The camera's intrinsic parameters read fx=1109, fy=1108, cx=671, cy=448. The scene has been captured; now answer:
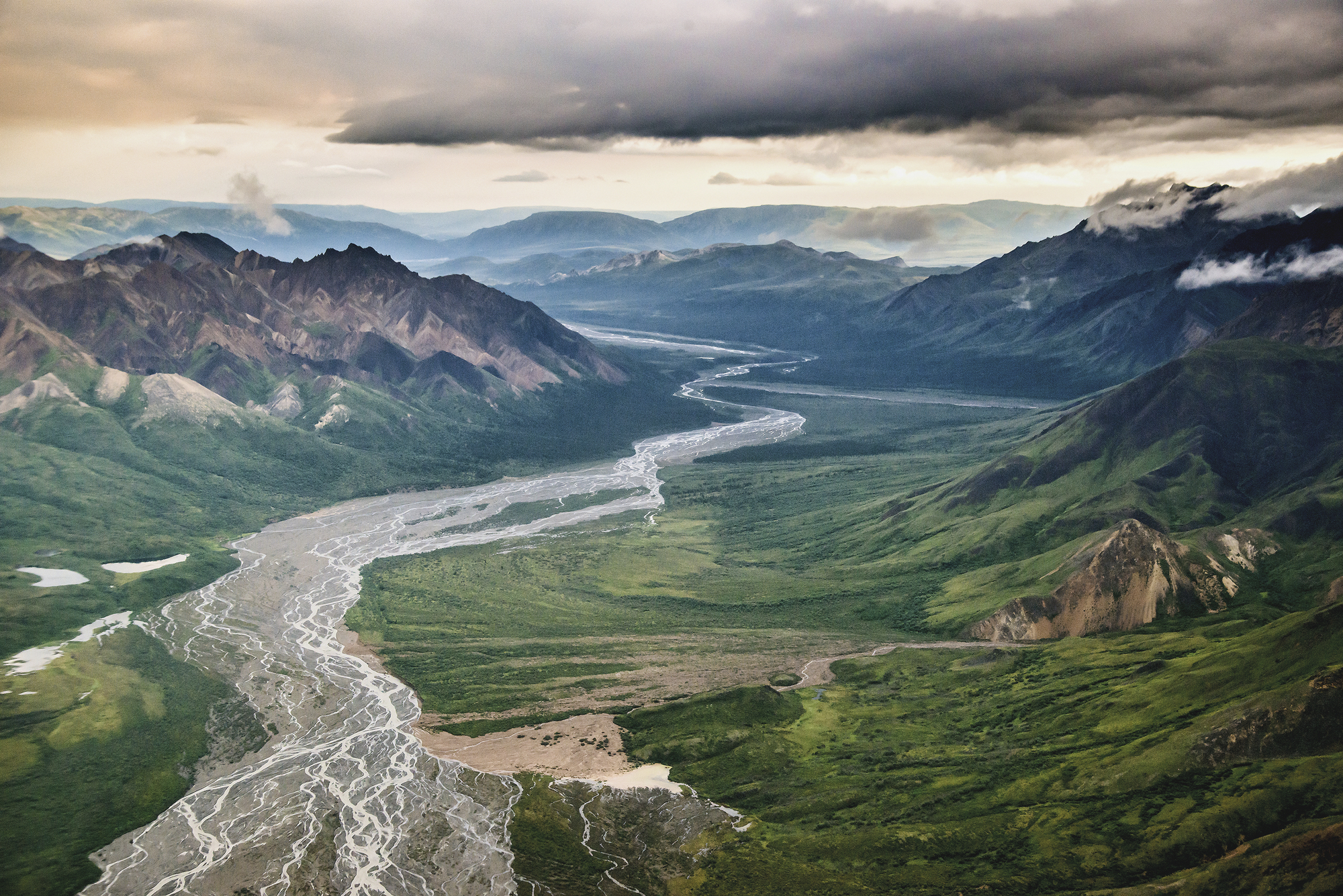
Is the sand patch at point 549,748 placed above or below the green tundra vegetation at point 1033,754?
below

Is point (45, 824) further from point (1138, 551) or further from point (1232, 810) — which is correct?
point (1138, 551)

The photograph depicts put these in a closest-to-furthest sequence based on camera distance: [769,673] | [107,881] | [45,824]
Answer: [107,881]
[45,824]
[769,673]

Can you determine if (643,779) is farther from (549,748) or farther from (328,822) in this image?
(328,822)

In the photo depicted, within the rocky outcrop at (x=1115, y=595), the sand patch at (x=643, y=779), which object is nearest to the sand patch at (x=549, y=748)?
the sand patch at (x=643, y=779)

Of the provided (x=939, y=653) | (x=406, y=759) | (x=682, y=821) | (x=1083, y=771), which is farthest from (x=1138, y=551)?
(x=406, y=759)

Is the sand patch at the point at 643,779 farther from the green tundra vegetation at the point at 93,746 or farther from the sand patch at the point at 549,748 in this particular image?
the green tundra vegetation at the point at 93,746

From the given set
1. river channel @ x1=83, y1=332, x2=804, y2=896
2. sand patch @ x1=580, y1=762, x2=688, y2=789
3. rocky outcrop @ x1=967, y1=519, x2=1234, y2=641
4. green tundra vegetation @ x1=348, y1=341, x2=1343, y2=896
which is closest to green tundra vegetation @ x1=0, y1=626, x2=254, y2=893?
river channel @ x1=83, y1=332, x2=804, y2=896

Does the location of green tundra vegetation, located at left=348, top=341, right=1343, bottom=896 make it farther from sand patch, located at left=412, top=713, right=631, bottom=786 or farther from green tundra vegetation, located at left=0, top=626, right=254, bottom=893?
green tundra vegetation, located at left=0, top=626, right=254, bottom=893

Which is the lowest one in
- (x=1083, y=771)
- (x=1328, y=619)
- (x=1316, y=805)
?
(x=1083, y=771)
